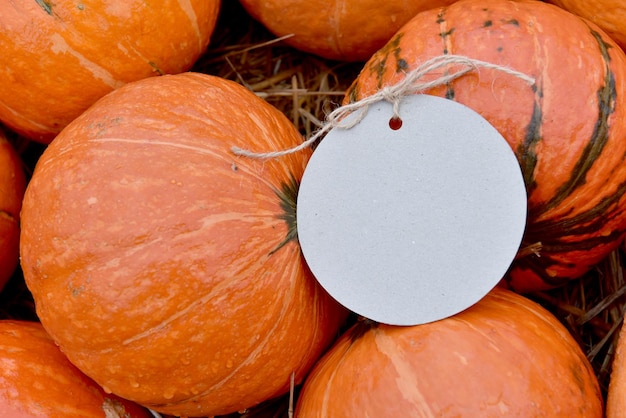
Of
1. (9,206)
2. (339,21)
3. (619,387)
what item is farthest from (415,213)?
(9,206)

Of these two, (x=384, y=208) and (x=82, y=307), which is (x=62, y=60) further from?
(x=384, y=208)

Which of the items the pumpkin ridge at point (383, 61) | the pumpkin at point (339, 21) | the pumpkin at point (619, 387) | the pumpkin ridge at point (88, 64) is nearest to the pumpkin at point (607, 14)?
the pumpkin at point (339, 21)

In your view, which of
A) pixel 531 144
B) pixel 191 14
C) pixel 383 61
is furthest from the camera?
pixel 191 14

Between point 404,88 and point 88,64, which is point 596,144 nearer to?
point 404,88

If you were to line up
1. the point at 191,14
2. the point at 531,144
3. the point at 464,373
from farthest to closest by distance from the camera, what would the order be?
1. the point at 191,14
2. the point at 531,144
3. the point at 464,373

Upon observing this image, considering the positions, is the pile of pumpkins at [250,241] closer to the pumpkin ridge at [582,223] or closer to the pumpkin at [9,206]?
the pumpkin ridge at [582,223]

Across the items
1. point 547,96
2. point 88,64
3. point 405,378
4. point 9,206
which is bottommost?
point 405,378

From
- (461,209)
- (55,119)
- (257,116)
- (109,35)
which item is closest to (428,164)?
(461,209)
